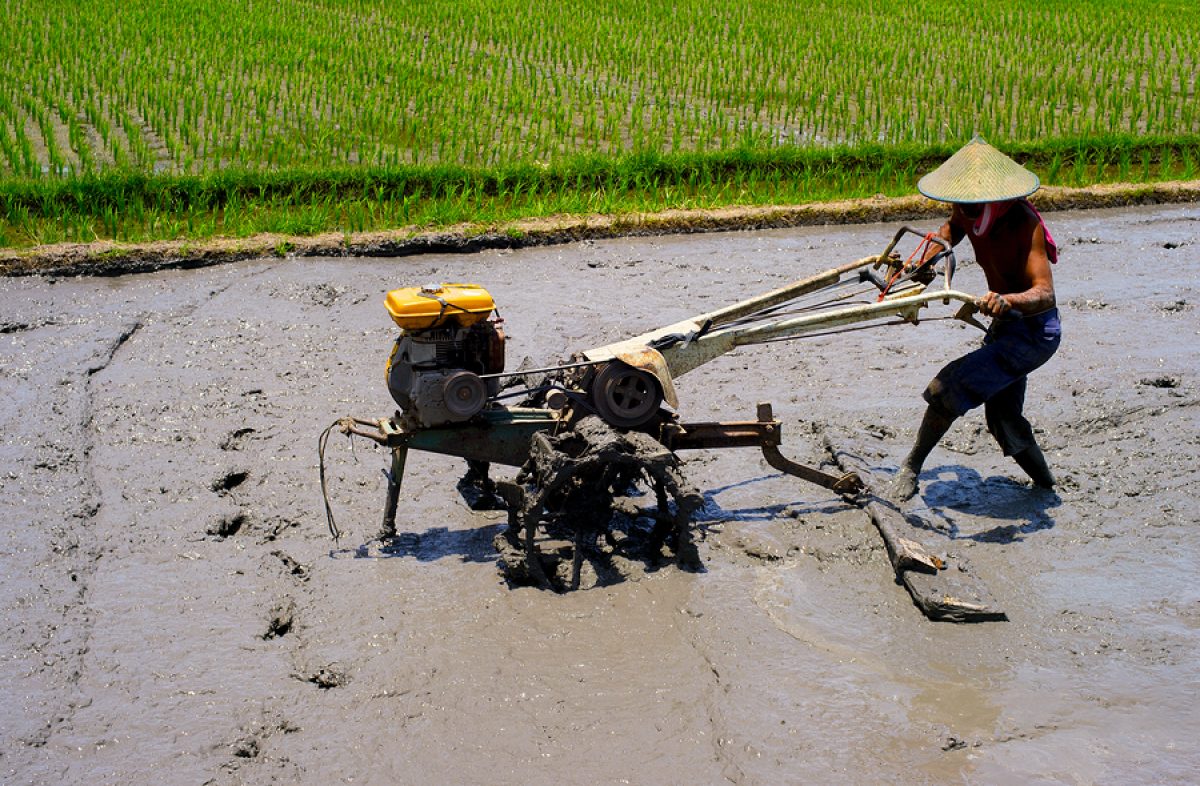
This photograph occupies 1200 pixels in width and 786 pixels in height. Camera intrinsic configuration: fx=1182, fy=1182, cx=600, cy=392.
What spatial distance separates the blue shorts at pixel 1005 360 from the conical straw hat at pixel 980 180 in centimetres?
54

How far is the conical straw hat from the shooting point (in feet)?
15.2

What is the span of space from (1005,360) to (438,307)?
2307 mm

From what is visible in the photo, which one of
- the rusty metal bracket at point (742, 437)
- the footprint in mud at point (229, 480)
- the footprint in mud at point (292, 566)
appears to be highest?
the rusty metal bracket at point (742, 437)

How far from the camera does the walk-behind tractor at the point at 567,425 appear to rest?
433cm

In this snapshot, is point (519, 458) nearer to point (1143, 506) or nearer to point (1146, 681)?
point (1146, 681)

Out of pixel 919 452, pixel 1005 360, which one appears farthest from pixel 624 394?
pixel 1005 360

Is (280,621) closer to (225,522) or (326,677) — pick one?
(326,677)

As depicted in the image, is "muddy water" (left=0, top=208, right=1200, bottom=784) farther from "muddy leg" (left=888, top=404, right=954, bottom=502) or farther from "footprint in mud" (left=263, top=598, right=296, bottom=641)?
"muddy leg" (left=888, top=404, right=954, bottom=502)

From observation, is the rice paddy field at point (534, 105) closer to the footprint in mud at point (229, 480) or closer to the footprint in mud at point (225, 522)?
the footprint in mud at point (229, 480)

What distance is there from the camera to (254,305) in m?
7.25

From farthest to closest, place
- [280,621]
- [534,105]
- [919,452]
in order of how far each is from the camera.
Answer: [534,105], [919,452], [280,621]

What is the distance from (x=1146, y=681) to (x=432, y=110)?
8.89 metres

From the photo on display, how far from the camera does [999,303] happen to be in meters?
4.54

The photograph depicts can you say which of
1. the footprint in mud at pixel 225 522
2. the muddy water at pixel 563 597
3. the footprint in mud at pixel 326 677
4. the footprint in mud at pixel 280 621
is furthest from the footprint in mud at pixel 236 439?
the footprint in mud at pixel 326 677
